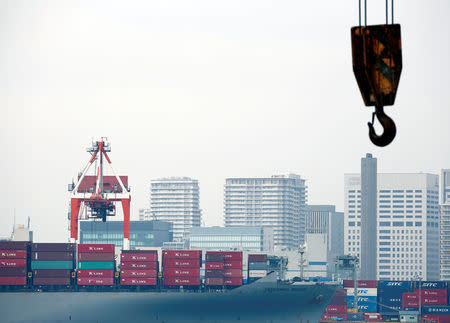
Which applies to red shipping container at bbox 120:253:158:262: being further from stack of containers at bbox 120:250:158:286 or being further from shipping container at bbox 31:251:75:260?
shipping container at bbox 31:251:75:260

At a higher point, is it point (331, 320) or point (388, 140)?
point (388, 140)

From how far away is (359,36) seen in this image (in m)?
12.5

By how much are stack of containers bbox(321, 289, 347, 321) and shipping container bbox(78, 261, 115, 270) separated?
166 ft

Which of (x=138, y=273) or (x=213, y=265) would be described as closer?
(x=138, y=273)

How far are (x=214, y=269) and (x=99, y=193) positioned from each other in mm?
18445

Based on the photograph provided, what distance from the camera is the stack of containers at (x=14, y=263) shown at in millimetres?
67938

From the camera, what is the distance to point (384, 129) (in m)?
12.2

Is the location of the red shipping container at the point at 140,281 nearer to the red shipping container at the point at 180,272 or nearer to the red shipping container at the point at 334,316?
the red shipping container at the point at 180,272

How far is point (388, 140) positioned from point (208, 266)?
60.3 m

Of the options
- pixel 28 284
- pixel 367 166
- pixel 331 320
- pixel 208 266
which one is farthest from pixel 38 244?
pixel 367 166

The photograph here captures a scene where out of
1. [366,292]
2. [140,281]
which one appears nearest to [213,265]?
[140,281]

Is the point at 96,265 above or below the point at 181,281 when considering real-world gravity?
above

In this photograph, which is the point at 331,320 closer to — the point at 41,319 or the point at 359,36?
the point at 41,319

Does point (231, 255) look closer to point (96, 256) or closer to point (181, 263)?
point (181, 263)
